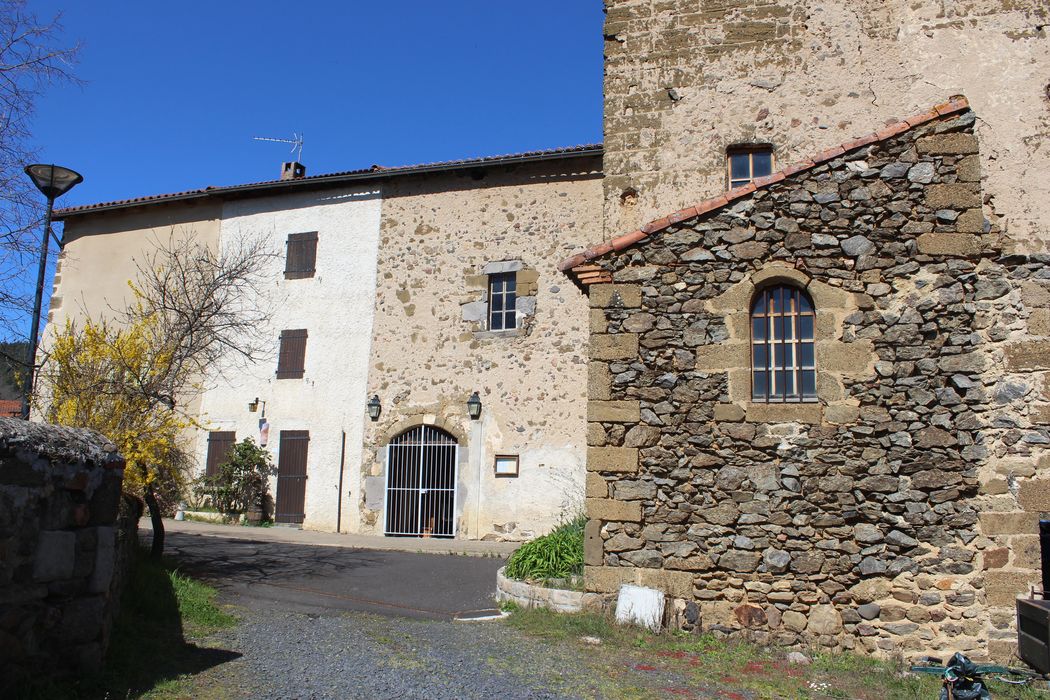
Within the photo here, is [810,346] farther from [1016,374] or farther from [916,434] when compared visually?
[1016,374]

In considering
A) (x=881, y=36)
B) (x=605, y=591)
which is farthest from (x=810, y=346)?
(x=881, y=36)

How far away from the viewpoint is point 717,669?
6.30 meters

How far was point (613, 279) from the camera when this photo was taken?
26.0ft

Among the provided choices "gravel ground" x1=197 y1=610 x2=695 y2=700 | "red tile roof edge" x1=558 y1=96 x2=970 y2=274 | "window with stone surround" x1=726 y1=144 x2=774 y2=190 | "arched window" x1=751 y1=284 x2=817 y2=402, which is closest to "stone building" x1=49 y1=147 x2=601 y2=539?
"window with stone surround" x1=726 y1=144 x2=774 y2=190

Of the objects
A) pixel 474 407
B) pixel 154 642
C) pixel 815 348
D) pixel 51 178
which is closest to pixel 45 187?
pixel 51 178

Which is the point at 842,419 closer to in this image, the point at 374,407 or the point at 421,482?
the point at 421,482

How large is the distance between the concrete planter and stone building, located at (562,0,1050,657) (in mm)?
159

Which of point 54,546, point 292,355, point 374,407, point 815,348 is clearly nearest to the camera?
point 54,546

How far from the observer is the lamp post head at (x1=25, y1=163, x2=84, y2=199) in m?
8.12

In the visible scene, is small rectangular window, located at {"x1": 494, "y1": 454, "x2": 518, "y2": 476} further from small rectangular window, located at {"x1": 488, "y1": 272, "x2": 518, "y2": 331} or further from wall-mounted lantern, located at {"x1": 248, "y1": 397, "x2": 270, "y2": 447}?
wall-mounted lantern, located at {"x1": 248, "y1": 397, "x2": 270, "y2": 447}

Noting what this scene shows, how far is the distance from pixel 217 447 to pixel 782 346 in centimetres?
1395

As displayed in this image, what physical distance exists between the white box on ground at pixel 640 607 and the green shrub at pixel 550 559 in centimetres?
95

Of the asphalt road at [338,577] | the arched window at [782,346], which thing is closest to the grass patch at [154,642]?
the asphalt road at [338,577]

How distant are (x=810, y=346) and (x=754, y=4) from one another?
579cm
